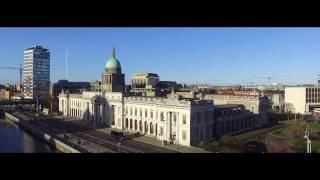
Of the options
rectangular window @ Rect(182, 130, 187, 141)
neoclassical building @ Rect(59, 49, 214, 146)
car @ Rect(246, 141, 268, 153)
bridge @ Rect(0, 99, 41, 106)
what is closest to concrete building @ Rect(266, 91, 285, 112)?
neoclassical building @ Rect(59, 49, 214, 146)

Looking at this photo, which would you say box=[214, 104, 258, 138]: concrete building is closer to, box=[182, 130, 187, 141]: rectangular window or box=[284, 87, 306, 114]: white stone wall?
box=[182, 130, 187, 141]: rectangular window

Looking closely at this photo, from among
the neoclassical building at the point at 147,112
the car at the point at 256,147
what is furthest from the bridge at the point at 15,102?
the car at the point at 256,147

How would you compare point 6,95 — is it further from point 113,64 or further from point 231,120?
point 231,120

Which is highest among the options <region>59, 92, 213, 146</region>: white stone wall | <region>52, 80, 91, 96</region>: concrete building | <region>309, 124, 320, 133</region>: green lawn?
<region>52, 80, 91, 96</region>: concrete building

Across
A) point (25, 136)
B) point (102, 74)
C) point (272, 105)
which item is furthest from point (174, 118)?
point (272, 105)
